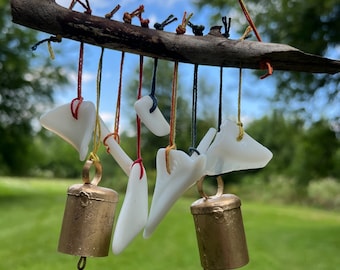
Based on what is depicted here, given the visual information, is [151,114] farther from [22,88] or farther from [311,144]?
[22,88]

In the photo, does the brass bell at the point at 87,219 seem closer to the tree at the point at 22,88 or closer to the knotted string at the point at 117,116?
the knotted string at the point at 117,116

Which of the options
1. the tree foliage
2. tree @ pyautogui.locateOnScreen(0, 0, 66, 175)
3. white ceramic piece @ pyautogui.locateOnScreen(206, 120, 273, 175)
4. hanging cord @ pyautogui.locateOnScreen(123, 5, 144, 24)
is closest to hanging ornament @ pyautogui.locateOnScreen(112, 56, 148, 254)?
white ceramic piece @ pyautogui.locateOnScreen(206, 120, 273, 175)

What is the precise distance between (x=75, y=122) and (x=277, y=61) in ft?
1.13

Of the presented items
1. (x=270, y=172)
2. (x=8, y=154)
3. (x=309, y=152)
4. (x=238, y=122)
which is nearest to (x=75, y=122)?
(x=238, y=122)

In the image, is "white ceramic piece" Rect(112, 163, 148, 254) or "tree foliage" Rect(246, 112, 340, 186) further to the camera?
"tree foliage" Rect(246, 112, 340, 186)

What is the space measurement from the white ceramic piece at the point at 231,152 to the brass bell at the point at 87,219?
174mm

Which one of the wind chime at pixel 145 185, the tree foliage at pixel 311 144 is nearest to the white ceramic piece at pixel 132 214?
the wind chime at pixel 145 185

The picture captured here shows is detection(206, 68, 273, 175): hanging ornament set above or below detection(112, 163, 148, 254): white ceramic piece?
above

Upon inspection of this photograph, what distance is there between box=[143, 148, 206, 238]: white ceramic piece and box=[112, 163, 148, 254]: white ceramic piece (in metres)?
0.02

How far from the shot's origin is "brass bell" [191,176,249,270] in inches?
29.9

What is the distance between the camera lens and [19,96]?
22.2ft

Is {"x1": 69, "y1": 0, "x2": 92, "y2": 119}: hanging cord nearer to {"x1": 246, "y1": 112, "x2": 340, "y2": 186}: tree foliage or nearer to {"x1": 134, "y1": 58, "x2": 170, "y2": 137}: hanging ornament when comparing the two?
{"x1": 134, "y1": 58, "x2": 170, "y2": 137}: hanging ornament

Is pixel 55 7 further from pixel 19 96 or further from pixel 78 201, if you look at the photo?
pixel 19 96

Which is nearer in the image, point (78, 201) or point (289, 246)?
point (78, 201)
